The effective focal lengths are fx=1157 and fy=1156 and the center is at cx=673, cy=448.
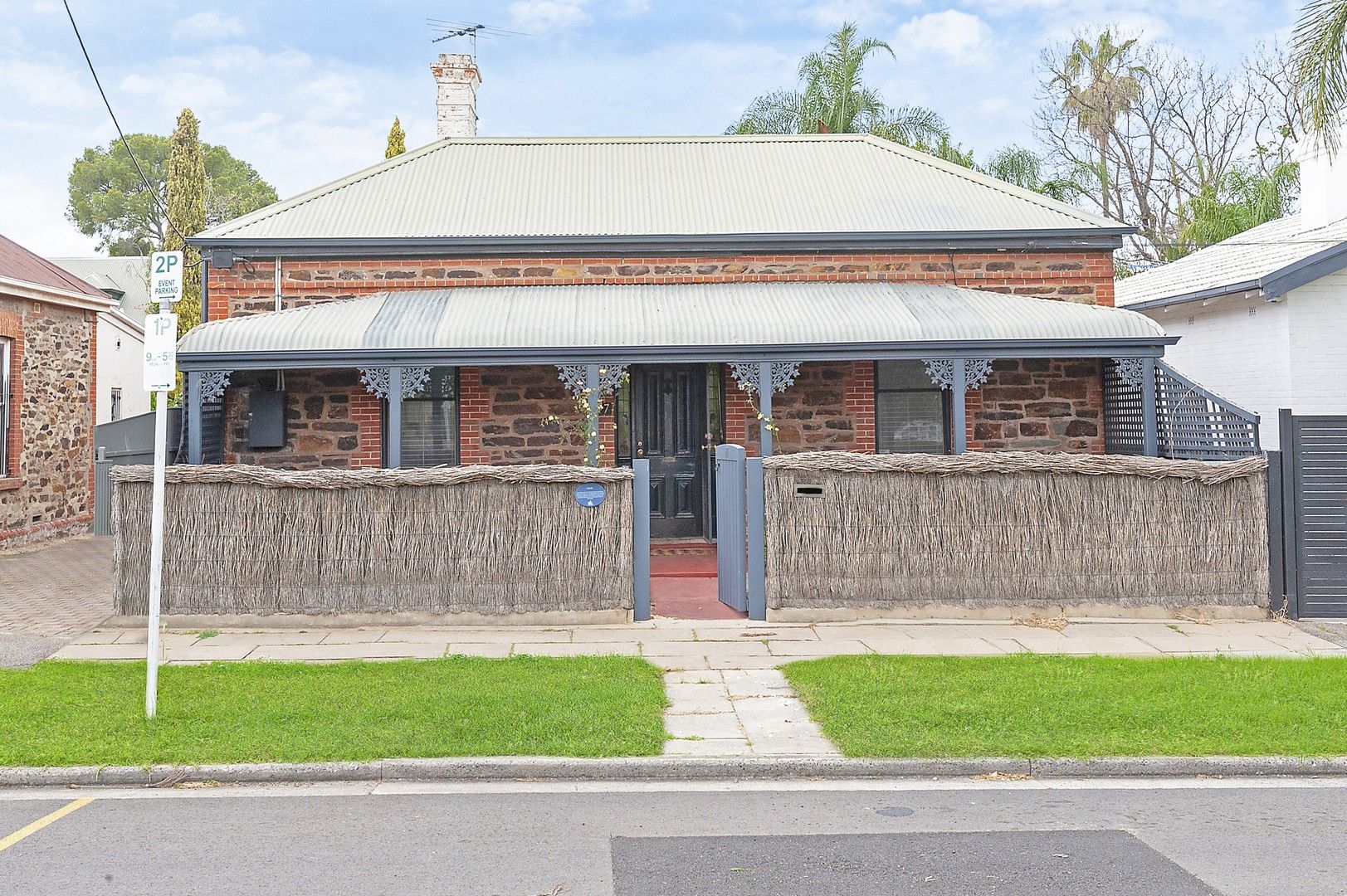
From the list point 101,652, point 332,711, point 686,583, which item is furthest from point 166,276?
point 686,583

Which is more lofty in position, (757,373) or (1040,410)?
(757,373)

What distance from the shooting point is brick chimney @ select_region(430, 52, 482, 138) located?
19.4 meters

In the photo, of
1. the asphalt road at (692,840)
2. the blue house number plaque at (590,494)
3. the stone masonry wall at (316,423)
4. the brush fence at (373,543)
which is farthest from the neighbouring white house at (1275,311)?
the stone masonry wall at (316,423)

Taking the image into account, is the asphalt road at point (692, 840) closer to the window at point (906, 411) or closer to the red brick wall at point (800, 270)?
the window at point (906, 411)

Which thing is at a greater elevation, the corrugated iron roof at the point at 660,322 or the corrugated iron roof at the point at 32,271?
the corrugated iron roof at the point at 32,271

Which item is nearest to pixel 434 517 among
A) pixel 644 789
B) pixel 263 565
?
pixel 263 565

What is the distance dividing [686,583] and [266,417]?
5.83 m

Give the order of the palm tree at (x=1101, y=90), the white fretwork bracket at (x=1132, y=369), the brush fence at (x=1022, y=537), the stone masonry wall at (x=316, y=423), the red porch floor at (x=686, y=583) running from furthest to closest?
the palm tree at (x=1101, y=90) → the stone masonry wall at (x=316, y=423) → the white fretwork bracket at (x=1132, y=369) → the red porch floor at (x=686, y=583) → the brush fence at (x=1022, y=537)

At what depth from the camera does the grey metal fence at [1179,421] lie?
11.6m

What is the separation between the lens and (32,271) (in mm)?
17906

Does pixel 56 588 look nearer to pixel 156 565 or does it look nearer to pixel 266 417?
pixel 266 417

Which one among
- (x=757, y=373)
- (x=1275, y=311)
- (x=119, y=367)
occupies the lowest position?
(x=757, y=373)

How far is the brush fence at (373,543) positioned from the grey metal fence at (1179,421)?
625 cm


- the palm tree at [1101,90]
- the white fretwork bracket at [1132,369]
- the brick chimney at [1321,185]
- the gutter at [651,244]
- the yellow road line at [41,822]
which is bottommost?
the yellow road line at [41,822]
